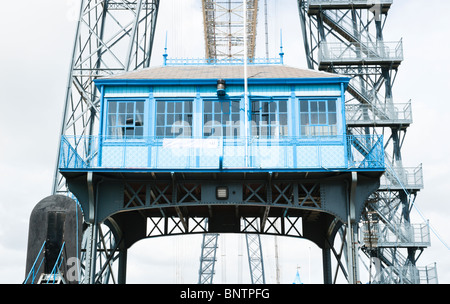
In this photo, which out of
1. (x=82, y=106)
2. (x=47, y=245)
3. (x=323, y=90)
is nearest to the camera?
(x=47, y=245)

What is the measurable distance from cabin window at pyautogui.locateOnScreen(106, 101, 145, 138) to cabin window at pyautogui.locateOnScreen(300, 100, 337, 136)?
254 inches

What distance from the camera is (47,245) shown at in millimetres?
21609

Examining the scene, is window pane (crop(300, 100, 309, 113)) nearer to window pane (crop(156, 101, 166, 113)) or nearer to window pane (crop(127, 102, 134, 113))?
window pane (crop(156, 101, 166, 113))

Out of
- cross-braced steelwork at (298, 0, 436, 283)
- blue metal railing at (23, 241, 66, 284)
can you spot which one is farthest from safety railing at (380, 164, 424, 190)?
blue metal railing at (23, 241, 66, 284)

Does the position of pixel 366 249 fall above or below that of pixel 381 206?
below

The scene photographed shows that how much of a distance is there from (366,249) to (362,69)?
37.2 feet

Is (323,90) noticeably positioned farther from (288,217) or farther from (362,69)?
(362,69)

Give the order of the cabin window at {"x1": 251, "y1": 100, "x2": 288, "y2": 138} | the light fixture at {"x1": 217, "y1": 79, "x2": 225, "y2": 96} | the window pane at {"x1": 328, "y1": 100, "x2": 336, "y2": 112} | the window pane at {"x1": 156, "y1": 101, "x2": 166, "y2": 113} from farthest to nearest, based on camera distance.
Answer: the window pane at {"x1": 156, "y1": 101, "x2": 166, "y2": 113}, the window pane at {"x1": 328, "y1": 100, "x2": 336, "y2": 112}, the cabin window at {"x1": 251, "y1": 100, "x2": 288, "y2": 138}, the light fixture at {"x1": 217, "y1": 79, "x2": 225, "y2": 96}

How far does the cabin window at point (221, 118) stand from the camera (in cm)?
2475

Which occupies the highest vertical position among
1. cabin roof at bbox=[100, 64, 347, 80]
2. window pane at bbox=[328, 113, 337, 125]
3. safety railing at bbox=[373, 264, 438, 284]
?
cabin roof at bbox=[100, 64, 347, 80]

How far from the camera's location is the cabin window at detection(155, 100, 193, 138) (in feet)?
81.1

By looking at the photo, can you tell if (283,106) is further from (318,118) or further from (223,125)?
(223,125)
